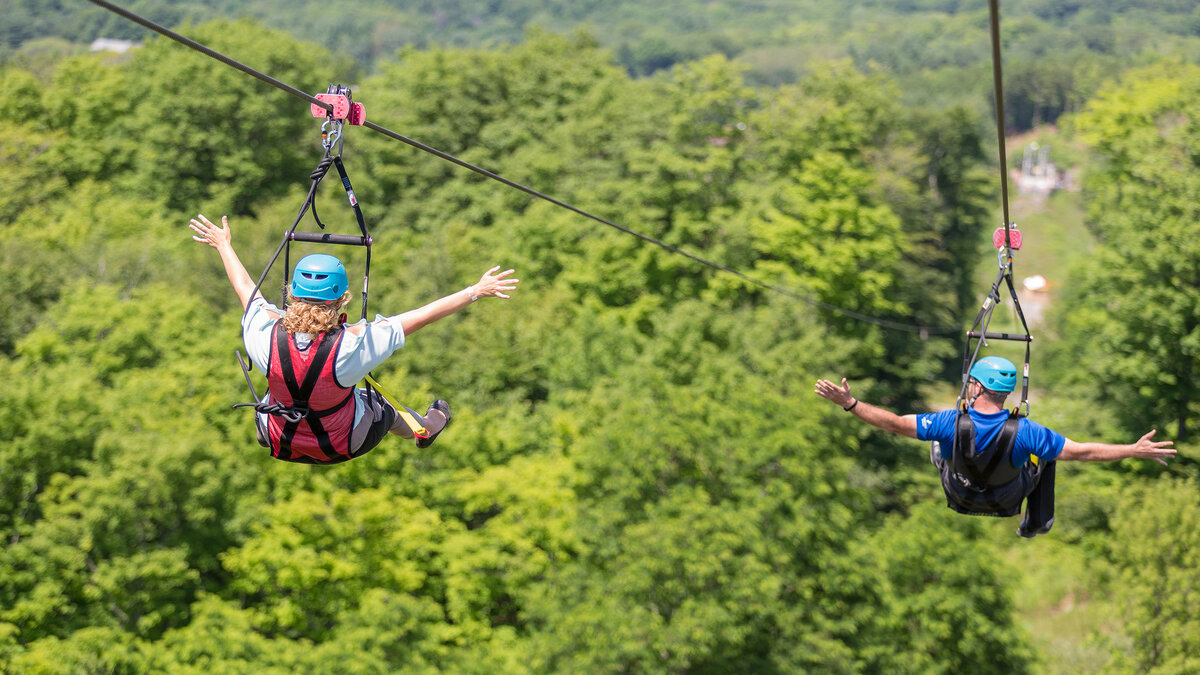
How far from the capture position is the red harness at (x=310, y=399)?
454 cm

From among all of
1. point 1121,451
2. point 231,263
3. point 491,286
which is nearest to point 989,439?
point 1121,451

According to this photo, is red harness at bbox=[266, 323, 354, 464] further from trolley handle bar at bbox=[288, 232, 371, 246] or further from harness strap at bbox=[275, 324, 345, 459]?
trolley handle bar at bbox=[288, 232, 371, 246]

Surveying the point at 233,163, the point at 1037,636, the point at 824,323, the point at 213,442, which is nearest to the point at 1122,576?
the point at 1037,636

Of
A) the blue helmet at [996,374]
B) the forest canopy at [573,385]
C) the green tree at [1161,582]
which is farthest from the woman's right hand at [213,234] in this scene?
the green tree at [1161,582]

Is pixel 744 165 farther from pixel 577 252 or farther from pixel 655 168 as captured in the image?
pixel 577 252

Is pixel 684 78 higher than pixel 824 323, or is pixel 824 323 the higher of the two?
pixel 684 78

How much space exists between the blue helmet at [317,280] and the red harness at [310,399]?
0.17m

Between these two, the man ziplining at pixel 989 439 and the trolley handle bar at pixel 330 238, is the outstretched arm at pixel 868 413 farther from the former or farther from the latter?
the trolley handle bar at pixel 330 238

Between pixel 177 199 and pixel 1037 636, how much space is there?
32.7 m

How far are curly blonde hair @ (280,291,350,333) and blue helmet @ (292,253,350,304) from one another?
1.3 inches

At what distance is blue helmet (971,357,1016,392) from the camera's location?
236 inches

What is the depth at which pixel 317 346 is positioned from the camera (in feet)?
14.9

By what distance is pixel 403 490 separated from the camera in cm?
2083

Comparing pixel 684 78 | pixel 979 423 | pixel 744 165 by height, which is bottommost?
pixel 744 165
